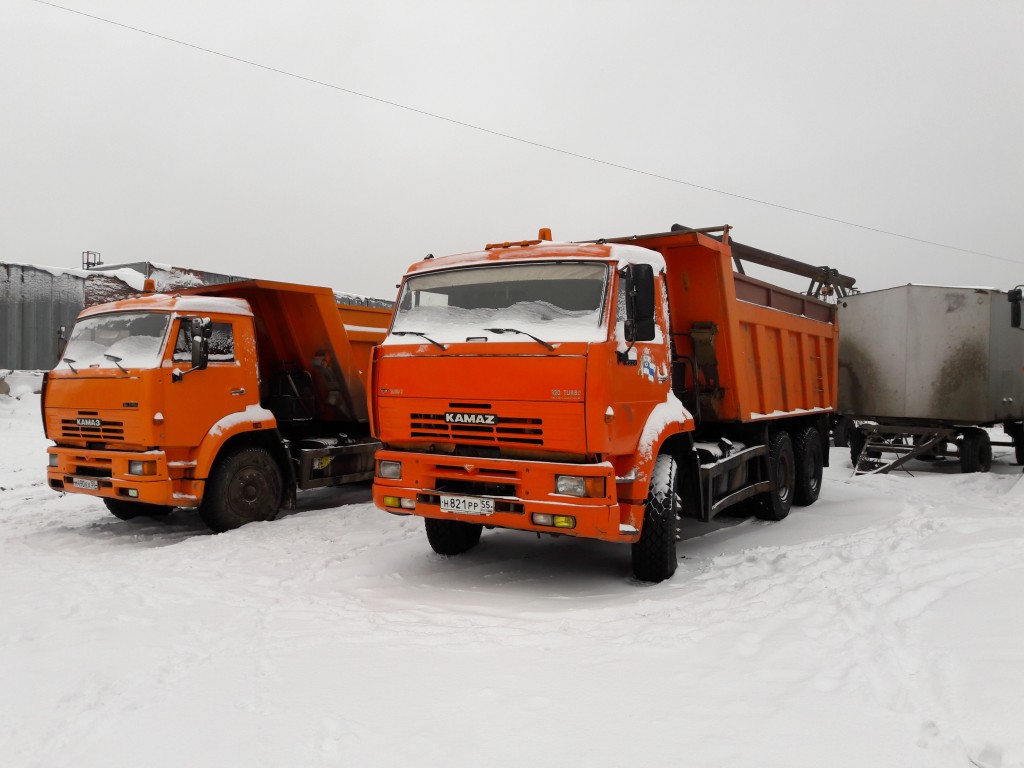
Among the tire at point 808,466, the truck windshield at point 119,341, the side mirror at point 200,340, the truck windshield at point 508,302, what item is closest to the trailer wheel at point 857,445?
the tire at point 808,466

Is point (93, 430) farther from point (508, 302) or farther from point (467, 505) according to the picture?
point (508, 302)

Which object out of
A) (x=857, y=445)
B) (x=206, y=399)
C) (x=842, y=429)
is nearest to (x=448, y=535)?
(x=206, y=399)

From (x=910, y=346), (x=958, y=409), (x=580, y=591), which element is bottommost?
(x=580, y=591)

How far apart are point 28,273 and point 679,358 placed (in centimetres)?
1761

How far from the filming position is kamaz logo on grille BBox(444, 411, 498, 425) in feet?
18.8

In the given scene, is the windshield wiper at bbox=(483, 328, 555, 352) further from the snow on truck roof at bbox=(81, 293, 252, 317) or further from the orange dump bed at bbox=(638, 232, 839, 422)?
the snow on truck roof at bbox=(81, 293, 252, 317)

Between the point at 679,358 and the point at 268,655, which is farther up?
the point at 679,358

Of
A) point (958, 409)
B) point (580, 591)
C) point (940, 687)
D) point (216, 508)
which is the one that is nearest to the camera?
point (940, 687)

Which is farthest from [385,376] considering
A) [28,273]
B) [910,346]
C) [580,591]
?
[28,273]

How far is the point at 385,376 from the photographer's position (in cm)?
630

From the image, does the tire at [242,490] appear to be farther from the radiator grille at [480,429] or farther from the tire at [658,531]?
the tire at [658,531]

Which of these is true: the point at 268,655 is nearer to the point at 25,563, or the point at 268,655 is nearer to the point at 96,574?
the point at 96,574

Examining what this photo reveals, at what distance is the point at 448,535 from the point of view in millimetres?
7117

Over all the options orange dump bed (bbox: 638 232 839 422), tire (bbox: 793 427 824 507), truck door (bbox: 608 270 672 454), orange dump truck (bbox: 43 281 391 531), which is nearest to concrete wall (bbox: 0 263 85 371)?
orange dump truck (bbox: 43 281 391 531)
